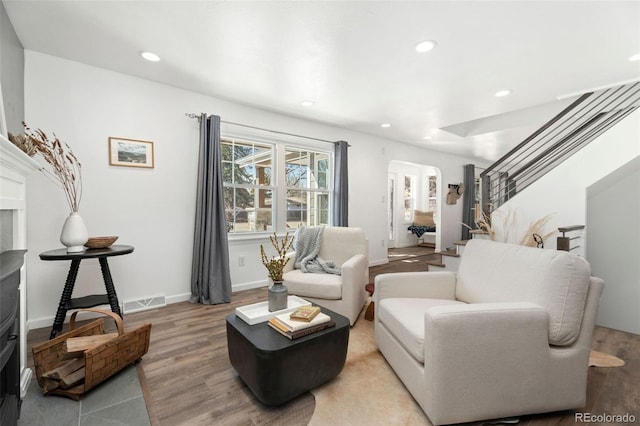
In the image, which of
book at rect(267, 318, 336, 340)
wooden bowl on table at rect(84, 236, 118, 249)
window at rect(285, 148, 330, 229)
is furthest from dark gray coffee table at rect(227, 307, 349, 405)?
window at rect(285, 148, 330, 229)

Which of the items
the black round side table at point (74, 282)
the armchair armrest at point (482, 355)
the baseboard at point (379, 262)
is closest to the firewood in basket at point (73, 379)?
the black round side table at point (74, 282)

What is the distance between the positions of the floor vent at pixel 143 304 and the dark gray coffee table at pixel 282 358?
1746mm

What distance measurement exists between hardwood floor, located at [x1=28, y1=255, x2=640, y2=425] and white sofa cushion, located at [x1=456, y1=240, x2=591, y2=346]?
1.78 ft

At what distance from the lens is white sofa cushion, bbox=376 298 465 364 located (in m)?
1.46

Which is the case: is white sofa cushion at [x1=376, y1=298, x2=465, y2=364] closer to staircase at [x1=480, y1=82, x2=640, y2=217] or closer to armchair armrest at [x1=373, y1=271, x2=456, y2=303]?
armchair armrest at [x1=373, y1=271, x2=456, y2=303]

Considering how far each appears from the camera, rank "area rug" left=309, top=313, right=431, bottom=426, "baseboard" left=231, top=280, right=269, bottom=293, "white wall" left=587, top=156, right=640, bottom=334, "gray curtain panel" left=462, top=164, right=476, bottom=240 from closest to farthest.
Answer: "area rug" left=309, top=313, right=431, bottom=426
"white wall" left=587, top=156, right=640, bottom=334
"baseboard" left=231, top=280, right=269, bottom=293
"gray curtain panel" left=462, top=164, right=476, bottom=240

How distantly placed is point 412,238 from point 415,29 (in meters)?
6.42

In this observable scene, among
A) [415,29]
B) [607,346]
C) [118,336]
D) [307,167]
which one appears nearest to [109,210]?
[118,336]

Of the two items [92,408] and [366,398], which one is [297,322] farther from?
[92,408]

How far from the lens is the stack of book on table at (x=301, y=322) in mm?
1537

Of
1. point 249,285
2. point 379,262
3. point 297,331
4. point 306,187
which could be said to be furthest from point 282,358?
point 379,262

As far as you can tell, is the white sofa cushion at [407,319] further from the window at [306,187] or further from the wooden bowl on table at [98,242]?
the window at [306,187]

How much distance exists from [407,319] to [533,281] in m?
0.70

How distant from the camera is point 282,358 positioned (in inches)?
56.4
